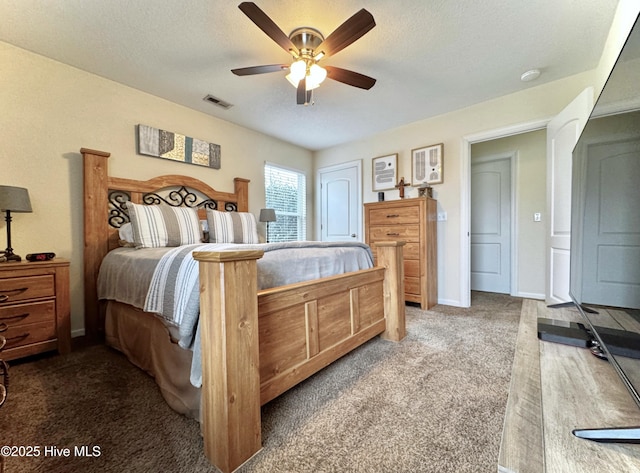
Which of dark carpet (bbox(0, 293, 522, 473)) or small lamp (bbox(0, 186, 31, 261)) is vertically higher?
small lamp (bbox(0, 186, 31, 261))

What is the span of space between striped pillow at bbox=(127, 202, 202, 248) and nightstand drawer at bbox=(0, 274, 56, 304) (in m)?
0.60

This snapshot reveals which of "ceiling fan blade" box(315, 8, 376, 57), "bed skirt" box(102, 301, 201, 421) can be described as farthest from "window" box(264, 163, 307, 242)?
"ceiling fan blade" box(315, 8, 376, 57)

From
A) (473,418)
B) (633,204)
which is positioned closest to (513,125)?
(633,204)

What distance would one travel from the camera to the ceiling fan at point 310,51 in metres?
1.57

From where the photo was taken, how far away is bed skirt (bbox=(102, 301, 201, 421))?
1303 millimetres

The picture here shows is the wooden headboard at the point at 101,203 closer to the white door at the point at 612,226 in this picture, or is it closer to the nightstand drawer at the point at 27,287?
the nightstand drawer at the point at 27,287

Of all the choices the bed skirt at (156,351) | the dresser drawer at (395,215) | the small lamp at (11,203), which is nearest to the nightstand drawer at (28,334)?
→ the bed skirt at (156,351)

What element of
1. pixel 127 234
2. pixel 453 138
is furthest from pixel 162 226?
pixel 453 138

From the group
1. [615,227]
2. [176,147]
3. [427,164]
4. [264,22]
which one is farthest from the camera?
[427,164]

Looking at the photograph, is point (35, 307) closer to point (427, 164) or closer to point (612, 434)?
point (612, 434)

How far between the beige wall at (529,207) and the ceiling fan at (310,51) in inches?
114

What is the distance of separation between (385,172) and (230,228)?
232 cm

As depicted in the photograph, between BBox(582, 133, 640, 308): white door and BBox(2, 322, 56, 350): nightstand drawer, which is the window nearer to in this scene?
BBox(2, 322, 56, 350): nightstand drawer

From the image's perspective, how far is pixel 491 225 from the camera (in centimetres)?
404
